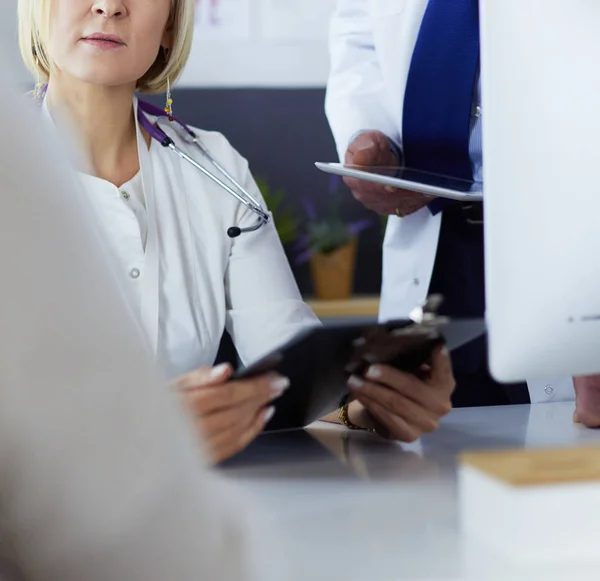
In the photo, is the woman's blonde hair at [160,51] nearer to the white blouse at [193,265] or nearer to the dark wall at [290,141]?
the white blouse at [193,265]

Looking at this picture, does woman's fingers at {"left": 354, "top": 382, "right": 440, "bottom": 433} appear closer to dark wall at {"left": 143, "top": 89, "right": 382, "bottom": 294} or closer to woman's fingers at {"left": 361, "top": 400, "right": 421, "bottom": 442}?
woman's fingers at {"left": 361, "top": 400, "right": 421, "bottom": 442}

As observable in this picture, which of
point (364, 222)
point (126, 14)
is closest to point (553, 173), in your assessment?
point (126, 14)

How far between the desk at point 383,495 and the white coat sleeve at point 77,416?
0.27 meters

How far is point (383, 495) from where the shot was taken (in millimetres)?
705

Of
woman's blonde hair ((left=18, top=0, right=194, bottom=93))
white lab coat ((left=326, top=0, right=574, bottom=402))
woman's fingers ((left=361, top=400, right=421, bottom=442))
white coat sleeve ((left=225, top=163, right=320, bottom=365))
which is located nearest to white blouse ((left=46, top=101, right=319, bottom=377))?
white coat sleeve ((left=225, top=163, right=320, bottom=365))

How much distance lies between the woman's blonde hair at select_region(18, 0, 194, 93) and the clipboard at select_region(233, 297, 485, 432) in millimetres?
819

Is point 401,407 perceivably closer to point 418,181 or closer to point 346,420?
point 346,420

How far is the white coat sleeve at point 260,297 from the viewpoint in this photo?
1309 millimetres

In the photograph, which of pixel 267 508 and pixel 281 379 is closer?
pixel 267 508

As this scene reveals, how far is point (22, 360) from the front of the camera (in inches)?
9.6

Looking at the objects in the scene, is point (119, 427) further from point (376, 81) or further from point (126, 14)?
point (376, 81)

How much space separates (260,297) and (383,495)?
26.4 inches

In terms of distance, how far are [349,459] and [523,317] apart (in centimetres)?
23

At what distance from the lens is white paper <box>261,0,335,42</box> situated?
9.70 feet
